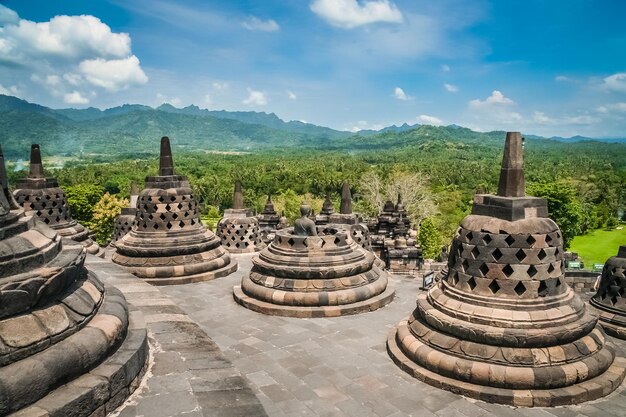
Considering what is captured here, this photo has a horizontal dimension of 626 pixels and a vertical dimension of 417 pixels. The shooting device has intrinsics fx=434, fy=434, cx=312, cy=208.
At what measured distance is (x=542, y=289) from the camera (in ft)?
20.5

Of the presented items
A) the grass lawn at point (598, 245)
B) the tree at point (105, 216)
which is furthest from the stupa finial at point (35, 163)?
the grass lawn at point (598, 245)

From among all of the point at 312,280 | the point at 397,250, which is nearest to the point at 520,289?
the point at 312,280

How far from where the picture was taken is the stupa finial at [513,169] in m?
6.56

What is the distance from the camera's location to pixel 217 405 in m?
3.48

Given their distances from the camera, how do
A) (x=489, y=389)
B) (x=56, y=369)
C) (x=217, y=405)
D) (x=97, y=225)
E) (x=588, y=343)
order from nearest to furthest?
(x=56, y=369) < (x=217, y=405) < (x=489, y=389) < (x=588, y=343) < (x=97, y=225)

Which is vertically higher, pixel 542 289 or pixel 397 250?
pixel 542 289

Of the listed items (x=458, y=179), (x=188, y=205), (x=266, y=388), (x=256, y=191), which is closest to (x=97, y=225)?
(x=188, y=205)

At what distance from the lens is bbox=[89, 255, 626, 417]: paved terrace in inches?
145

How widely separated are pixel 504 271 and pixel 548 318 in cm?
83

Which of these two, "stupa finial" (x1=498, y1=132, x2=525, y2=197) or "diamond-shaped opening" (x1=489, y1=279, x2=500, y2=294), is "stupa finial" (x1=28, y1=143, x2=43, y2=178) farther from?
"diamond-shaped opening" (x1=489, y1=279, x2=500, y2=294)

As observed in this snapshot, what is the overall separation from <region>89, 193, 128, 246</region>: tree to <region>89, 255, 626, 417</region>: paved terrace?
1278 inches

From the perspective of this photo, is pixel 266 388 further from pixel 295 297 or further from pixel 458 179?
pixel 458 179

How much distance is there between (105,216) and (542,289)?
127ft

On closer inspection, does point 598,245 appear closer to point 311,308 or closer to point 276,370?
point 311,308
